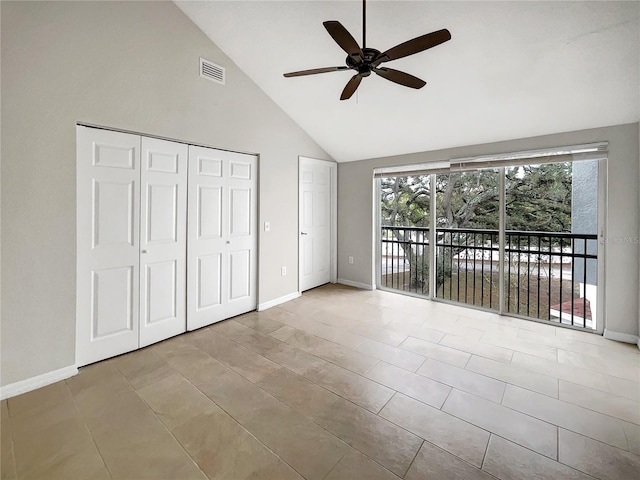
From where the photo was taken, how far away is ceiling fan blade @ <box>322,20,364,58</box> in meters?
1.65

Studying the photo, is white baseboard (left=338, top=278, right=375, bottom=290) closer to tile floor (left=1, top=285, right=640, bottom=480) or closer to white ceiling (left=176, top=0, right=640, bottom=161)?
tile floor (left=1, top=285, right=640, bottom=480)

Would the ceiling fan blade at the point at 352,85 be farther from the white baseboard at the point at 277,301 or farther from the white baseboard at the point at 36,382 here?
the white baseboard at the point at 36,382

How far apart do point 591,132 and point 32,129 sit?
16.7 ft

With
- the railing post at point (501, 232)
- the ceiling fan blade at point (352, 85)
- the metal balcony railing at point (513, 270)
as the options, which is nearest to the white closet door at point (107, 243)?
the ceiling fan blade at point (352, 85)

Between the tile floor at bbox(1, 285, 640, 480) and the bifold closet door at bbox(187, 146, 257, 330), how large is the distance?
0.47 m

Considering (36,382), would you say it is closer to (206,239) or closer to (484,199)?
(206,239)

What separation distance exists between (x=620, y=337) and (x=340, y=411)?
10.4ft

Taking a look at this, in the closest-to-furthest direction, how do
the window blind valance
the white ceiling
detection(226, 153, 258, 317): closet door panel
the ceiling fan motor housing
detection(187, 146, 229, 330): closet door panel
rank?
the ceiling fan motor housing, the white ceiling, the window blind valance, detection(187, 146, 229, 330): closet door panel, detection(226, 153, 258, 317): closet door panel

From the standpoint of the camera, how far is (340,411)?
6.31ft

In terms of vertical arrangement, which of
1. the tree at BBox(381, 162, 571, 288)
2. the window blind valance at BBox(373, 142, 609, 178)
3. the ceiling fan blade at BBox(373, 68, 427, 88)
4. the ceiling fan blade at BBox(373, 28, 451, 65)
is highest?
the ceiling fan blade at BBox(373, 28, 451, 65)

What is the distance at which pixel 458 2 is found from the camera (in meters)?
2.20

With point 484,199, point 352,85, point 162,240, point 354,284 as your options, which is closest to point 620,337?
point 484,199

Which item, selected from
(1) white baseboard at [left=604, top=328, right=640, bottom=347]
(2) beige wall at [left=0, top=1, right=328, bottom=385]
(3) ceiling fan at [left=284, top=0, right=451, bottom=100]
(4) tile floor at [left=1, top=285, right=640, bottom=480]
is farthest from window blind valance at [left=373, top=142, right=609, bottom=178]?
(2) beige wall at [left=0, top=1, right=328, bottom=385]

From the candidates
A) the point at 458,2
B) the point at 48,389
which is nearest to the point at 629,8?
the point at 458,2
